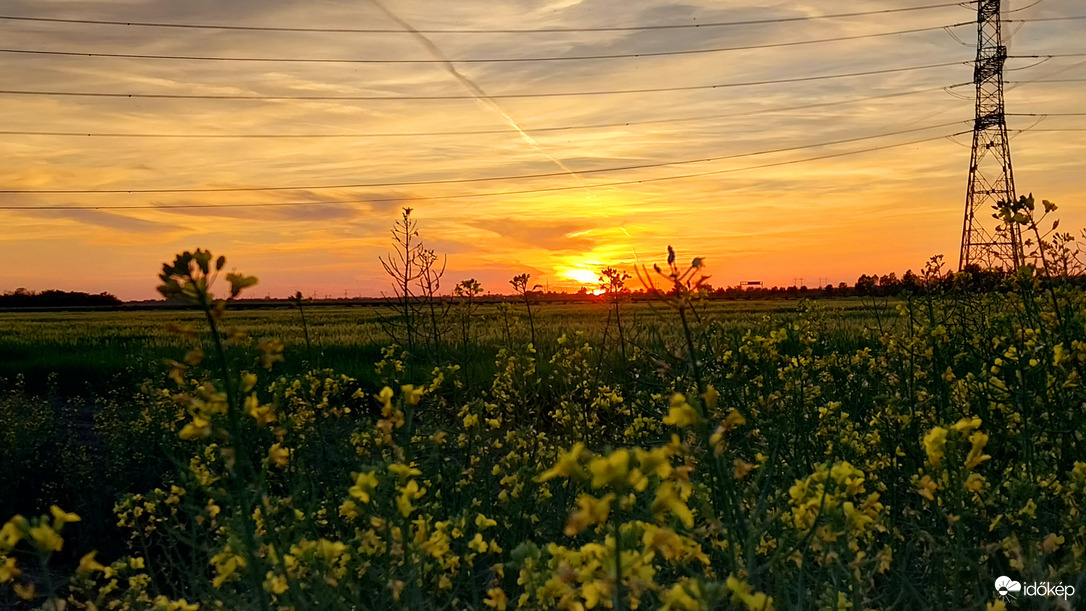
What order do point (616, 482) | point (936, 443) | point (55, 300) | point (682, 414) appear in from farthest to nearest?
point (55, 300) < point (936, 443) < point (682, 414) < point (616, 482)

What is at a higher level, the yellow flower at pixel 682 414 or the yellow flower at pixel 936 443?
the yellow flower at pixel 682 414

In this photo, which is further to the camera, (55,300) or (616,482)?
(55,300)

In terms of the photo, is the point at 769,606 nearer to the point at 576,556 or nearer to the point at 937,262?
the point at 576,556

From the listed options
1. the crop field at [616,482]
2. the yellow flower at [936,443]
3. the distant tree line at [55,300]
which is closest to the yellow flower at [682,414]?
the crop field at [616,482]

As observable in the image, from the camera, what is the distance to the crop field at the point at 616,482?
1752 millimetres

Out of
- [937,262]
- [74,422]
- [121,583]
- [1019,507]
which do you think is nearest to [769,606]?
[1019,507]

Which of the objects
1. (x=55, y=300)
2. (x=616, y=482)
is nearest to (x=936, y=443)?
(x=616, y=482)

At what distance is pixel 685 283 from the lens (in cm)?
189

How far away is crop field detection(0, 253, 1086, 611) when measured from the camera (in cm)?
175

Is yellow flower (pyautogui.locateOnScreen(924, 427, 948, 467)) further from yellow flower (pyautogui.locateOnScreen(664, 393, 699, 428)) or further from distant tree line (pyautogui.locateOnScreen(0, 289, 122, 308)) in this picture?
distant tree line (pyautogui.locateOnScreen(0, 289, 122, 308))

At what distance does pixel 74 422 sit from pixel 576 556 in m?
9.21

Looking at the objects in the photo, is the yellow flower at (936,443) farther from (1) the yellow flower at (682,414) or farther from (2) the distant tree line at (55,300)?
(2) the distant tree line at (55,300)

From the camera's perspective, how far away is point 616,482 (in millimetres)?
1272

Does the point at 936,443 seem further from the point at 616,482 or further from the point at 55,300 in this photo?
the point at 55,300
